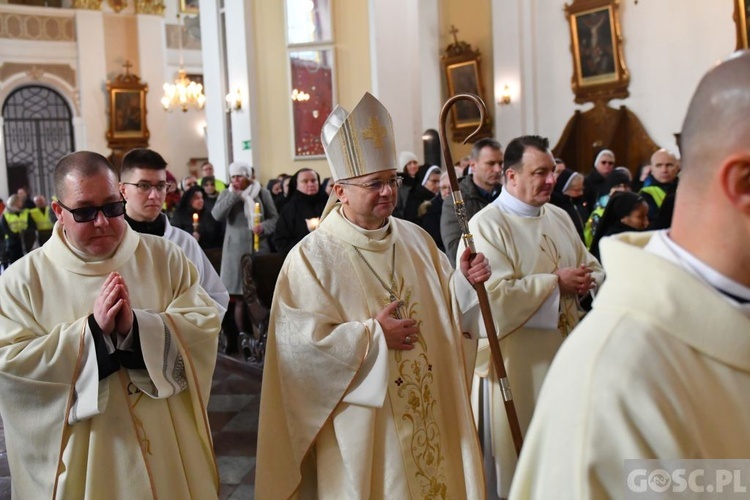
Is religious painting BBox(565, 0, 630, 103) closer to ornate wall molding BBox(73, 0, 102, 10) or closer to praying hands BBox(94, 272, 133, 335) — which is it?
praying hands BBox(94, 272, 133, 335)

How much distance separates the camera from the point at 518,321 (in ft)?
12.4

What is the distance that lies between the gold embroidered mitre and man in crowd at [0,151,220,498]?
2.79ft

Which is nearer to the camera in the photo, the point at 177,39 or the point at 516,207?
the point at 516,207

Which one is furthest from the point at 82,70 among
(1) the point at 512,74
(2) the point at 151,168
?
(2) the point at 151,168

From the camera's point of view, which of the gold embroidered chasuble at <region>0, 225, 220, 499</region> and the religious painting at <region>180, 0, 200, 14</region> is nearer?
the gold embroidered chasuble at <region>0, 225, 220, 499</region>

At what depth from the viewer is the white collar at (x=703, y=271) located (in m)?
1.23

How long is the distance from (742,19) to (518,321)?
10.0 meters

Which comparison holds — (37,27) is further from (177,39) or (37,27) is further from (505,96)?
(505,96)

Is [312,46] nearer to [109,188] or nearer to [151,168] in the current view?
[151,168]

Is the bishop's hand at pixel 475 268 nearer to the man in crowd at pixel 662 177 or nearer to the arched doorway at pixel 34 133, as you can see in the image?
the man in crowd at pixel 662 177

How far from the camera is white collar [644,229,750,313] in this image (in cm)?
123

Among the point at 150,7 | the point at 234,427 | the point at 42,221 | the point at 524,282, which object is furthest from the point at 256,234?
the point at 150,7

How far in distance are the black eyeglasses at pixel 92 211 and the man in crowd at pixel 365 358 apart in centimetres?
72

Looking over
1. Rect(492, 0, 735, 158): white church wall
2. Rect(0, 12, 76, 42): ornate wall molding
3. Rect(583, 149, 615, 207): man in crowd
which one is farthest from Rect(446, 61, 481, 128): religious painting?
Rect(0, 12, 76, 42): ornate wall molding
